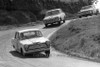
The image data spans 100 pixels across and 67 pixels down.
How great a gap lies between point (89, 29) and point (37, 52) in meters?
4.80

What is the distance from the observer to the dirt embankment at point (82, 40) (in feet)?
55.7

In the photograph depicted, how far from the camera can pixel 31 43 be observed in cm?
1800

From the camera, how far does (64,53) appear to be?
19078 millimetres

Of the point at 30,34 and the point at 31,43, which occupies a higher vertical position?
the point at 30,34

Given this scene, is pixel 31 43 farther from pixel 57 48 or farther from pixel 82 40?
pixel 57 48

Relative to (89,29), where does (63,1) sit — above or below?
below

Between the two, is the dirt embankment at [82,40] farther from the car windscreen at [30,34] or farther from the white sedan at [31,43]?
the car windscreen at [30,34]

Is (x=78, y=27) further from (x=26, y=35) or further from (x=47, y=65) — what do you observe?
(x=47, y=65)

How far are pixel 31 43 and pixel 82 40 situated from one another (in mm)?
3134

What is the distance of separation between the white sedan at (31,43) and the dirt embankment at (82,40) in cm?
159

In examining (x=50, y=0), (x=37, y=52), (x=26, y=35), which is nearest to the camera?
(x=37, y=52)

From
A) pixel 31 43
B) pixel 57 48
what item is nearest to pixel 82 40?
pixel 57 48

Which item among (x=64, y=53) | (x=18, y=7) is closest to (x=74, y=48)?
(x=64, y=53)

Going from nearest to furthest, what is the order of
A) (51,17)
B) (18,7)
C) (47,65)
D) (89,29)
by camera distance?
(47,65) < (89,29) < (51,17) < (18,7)
